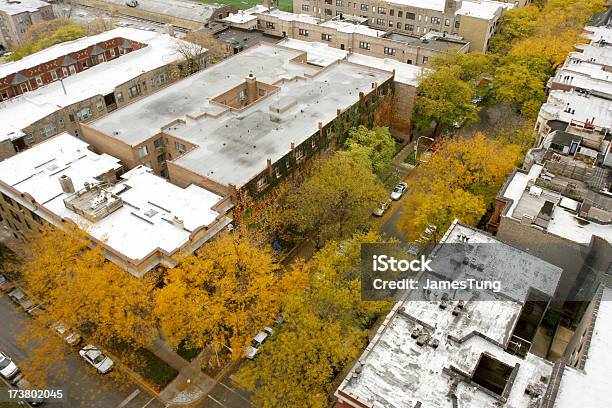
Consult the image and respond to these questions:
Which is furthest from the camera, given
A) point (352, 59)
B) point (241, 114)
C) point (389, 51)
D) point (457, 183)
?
point (389, 51)

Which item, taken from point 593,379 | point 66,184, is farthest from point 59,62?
point 593,379

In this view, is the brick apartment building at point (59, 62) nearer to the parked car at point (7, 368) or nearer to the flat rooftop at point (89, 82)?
the flat rooftop at point (89, 82)

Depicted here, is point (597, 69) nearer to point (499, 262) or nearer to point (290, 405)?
point (499, 262)

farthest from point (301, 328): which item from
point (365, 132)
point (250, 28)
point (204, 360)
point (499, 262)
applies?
point (250, 28)

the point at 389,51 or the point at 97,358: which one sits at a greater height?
the point at 389,51

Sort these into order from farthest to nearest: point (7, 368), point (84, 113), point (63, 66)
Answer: point (63, 66) < point (84, 113) < point (7, 368)

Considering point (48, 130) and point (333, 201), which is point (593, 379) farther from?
point (48, 130)

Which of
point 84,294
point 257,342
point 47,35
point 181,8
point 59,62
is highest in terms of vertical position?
point 181,8
